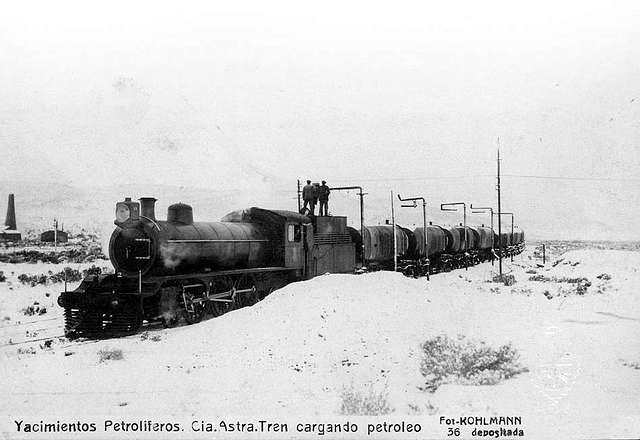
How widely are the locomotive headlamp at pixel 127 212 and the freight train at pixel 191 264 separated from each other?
22 millimetres

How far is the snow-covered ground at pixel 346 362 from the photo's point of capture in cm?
651

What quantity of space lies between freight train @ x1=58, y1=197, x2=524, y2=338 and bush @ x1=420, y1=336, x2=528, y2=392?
21.3ft

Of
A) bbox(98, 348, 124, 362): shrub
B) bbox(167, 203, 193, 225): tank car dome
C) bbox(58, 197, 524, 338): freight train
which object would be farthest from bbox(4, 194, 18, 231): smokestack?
bbox(98, 348, 124, 362): shrub

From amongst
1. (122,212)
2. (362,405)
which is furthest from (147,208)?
(362,405)

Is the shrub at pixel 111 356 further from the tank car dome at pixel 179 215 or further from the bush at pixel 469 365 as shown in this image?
the bush at pixel 469 365

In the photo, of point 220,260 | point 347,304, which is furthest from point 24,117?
point 347,304

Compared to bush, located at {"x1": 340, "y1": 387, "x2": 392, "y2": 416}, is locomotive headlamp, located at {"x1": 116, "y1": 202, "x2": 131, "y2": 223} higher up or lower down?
higher up

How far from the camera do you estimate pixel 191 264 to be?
1332 centimetres

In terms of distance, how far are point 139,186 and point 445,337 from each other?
3282 inches

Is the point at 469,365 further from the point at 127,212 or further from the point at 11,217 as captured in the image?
the point at 11,217

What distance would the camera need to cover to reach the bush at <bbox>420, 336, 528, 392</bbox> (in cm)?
733

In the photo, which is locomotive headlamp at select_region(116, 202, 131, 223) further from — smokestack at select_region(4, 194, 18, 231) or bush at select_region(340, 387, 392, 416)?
smokestack at select_region(4, 194, 18, 231)

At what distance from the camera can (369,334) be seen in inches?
391

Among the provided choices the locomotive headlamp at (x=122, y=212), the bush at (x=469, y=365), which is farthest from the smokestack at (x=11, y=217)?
the bush at (x=469, y=365)
